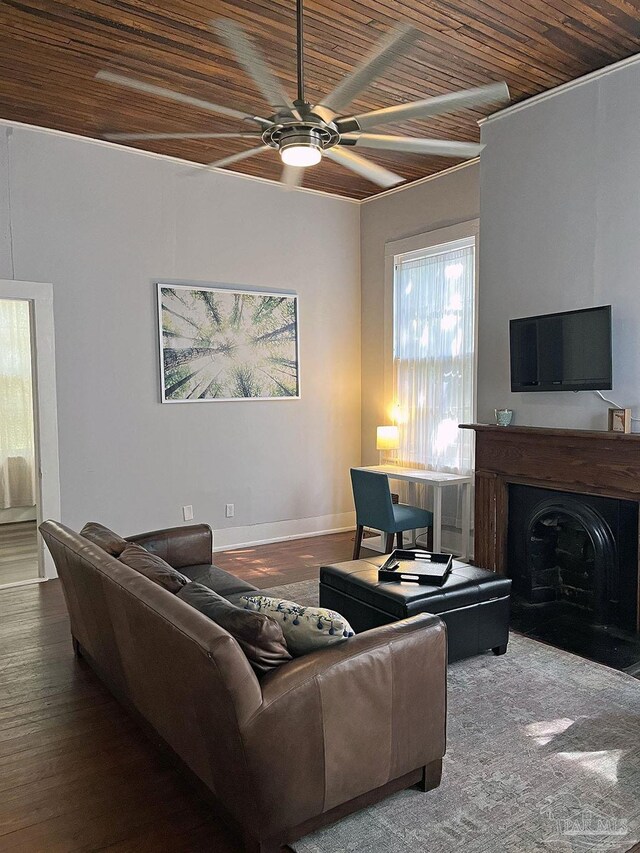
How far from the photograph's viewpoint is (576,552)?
165 inches

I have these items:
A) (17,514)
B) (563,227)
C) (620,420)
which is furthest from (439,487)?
(17,514)

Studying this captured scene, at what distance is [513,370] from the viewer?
4395mm

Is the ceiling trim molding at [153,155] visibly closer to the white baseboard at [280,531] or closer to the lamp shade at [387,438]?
the lamp shade at [387,438]

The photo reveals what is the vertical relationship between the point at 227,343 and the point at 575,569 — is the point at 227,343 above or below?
above

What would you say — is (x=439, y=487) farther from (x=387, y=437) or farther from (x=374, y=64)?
(x=374, y=64)

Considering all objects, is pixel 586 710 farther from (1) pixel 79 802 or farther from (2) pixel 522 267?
(2) pixel 522 267

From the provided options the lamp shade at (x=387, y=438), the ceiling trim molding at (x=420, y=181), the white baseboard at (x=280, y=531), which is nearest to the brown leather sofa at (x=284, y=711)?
the white baseboard at (x=280, y=531)

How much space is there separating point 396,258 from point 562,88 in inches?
93.3

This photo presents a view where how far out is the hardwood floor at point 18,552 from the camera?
204 inches

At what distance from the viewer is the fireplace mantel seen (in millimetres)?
3738

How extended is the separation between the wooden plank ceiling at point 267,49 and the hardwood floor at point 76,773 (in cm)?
333

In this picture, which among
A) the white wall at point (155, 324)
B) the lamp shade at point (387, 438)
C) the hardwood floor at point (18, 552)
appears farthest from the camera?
the lamp shade at point (387, 438)

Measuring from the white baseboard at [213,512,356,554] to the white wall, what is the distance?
0.02 meters

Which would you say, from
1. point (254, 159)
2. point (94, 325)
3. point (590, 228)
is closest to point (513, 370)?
point (590, 228)
